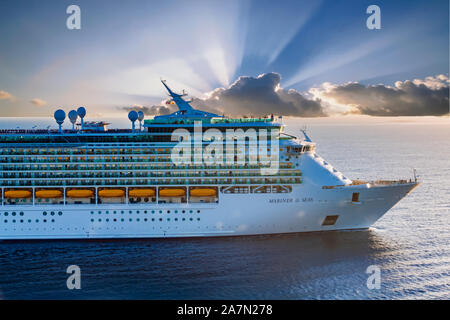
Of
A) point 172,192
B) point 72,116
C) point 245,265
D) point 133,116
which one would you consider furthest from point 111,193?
point 245,265

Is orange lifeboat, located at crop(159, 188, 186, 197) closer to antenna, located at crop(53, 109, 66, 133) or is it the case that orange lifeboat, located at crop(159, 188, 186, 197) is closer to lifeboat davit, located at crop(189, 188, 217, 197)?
lifeboat davit, located at crop(189, 188, 217, 197)

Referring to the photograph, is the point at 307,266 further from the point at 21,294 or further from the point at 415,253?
the point at 21,294

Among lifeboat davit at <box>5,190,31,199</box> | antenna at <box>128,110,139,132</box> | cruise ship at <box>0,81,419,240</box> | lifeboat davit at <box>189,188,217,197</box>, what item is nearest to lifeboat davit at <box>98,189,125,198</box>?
cruise ship at <box>0,81,419,240</box>

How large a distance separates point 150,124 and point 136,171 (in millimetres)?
4019

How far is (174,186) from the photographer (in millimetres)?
33062

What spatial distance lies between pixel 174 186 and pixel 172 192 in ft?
1.60

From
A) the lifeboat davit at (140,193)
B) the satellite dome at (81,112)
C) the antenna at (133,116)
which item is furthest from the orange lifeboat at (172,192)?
the satellite dome at (81,112)

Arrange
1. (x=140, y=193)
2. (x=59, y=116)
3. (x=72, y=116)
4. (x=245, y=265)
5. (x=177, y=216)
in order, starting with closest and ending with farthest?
(x=245, y=265)
(x=177, y=216)
(x=140, y=193)
(x=59, y=116)
(x=72, y=116)

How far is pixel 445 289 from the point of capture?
979 inches

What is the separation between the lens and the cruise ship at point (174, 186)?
32.3 meters

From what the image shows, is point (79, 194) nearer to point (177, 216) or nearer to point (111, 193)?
point (111, 193)

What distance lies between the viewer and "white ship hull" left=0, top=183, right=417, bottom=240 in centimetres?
3222
